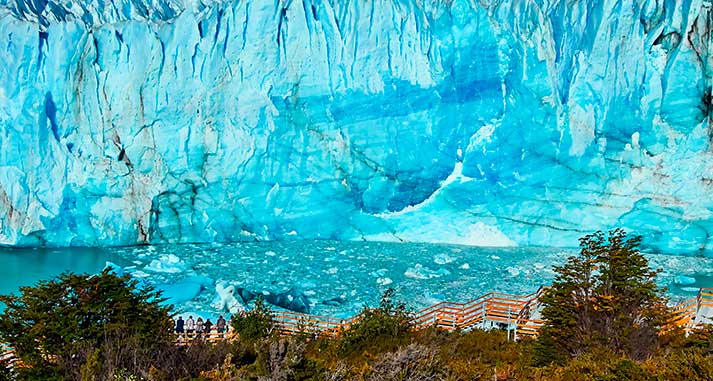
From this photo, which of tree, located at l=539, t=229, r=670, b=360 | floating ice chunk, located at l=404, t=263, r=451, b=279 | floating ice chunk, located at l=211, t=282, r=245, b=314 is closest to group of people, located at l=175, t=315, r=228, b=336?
floating ice chunk, located at l=211, t=282, r=245, b=314

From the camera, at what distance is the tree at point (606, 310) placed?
4.38 m

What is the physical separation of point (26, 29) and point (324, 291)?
11.4 meters

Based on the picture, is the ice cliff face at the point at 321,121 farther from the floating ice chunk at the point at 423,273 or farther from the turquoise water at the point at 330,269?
the floating ice chunk at the point at 423,273

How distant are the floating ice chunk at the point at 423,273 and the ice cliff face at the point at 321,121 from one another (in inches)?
167

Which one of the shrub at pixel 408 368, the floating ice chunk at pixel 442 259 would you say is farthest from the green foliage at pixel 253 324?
the floating ice chunk at pixel 442 259

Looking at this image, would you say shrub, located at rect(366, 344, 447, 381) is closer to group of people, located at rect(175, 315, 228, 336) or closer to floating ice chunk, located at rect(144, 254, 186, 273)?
group of people, located at rect(175, 315, 228, 336)

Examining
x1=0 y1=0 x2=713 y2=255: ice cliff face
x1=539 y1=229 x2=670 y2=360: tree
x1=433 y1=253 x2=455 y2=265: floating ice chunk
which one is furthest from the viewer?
x1=0 y1=0 x2=713 y2=255: ice cliff face

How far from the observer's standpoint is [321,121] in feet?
56.6

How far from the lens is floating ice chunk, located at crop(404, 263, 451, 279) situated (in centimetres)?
1203

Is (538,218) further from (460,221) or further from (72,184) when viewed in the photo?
(72,184)

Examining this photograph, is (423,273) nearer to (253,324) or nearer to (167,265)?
(167,265)

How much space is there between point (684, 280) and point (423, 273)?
15.4 feet

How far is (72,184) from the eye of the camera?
53.6ft

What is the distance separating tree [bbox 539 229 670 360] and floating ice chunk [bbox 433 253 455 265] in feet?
27.8
